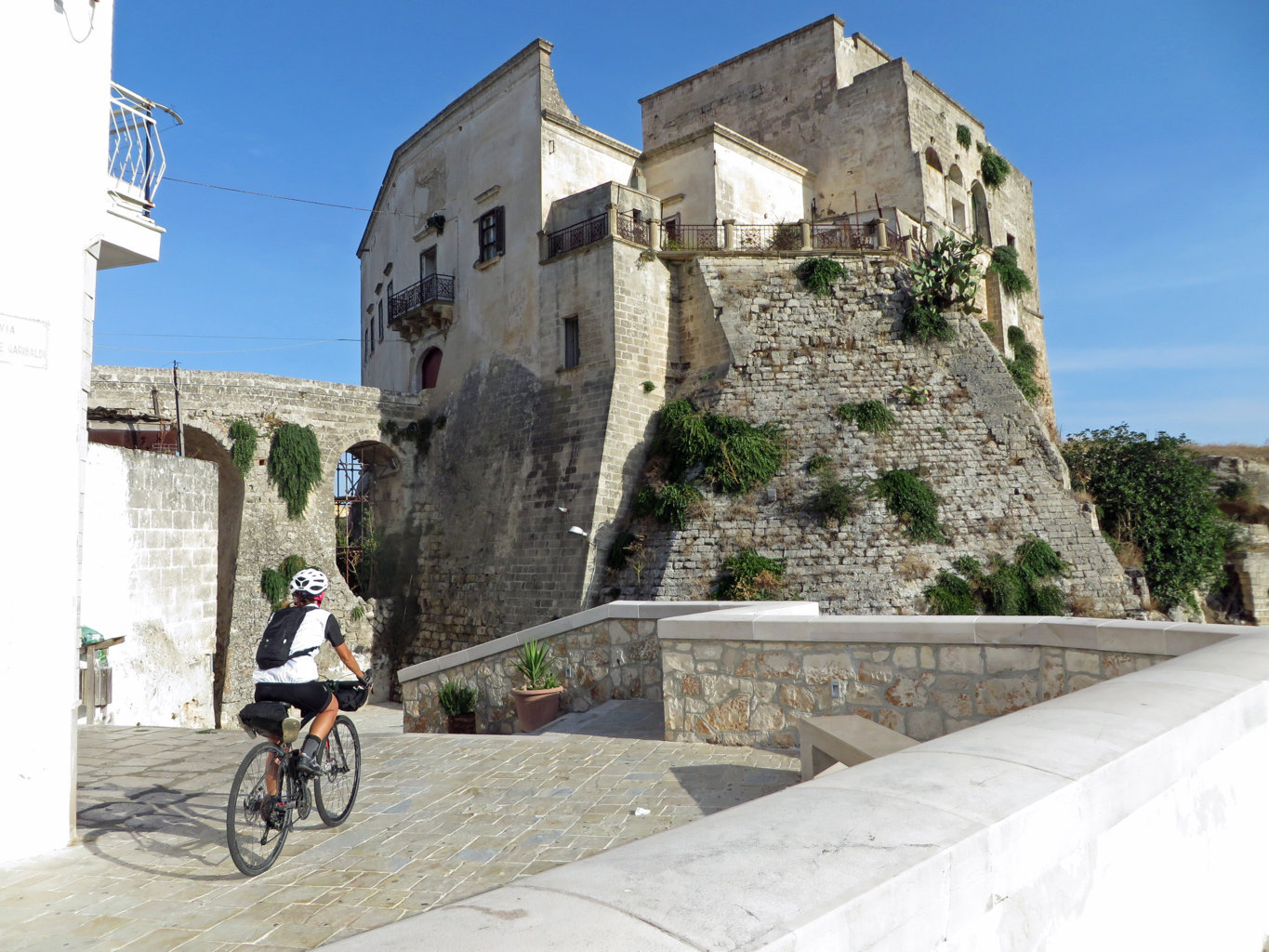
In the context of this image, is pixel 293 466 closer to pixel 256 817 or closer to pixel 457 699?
pixel 457 699

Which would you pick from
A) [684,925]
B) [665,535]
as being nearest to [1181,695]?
[684,925]

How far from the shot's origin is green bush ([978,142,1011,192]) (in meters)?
26.0

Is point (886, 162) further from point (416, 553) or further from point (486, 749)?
point (486, 749)

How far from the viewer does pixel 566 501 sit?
720 inches

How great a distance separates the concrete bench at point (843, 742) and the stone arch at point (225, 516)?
57.5 ft

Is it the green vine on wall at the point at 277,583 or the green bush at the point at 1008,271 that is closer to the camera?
the green vine on wall at the point at 277,583

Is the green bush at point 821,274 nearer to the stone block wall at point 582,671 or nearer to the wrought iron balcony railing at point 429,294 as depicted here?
the wrought iron balcony railing at point 429,294

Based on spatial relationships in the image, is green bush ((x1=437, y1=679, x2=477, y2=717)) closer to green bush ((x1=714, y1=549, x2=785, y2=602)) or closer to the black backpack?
the black backpack

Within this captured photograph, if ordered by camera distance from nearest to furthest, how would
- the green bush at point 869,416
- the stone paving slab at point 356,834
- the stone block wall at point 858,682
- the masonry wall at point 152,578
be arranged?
the stone paving slab at point 356,834, the stone block wall at point 858,682, the masonry wall at point 152,578, the green bush at point 869,416

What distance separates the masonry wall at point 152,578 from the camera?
10.9 meters

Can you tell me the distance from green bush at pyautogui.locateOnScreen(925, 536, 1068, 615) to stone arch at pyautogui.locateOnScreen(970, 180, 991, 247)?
1403 cm

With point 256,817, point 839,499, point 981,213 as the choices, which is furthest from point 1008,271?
point 256,817

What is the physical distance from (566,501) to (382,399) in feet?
24.4

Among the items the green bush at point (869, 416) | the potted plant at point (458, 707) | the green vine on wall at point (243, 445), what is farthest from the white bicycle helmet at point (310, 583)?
the green vine on wall at point (243, 445)
